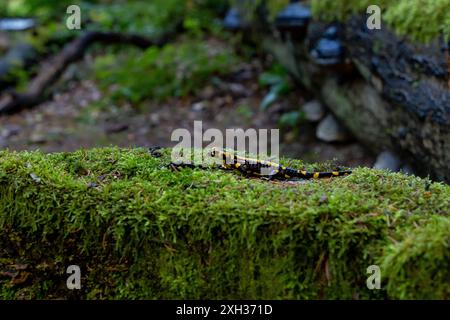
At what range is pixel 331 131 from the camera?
30.0 feet

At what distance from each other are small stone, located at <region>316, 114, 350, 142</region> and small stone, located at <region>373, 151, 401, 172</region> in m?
1.40

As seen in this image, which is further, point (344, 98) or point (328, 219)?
point (344, 98)

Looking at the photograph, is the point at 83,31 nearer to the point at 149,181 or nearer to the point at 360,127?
the point at 360,127

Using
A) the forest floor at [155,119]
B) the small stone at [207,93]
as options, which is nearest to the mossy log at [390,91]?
the forest floor at [155,119]

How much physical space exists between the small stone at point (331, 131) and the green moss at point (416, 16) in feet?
7.39

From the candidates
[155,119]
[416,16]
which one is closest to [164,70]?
[155,119]

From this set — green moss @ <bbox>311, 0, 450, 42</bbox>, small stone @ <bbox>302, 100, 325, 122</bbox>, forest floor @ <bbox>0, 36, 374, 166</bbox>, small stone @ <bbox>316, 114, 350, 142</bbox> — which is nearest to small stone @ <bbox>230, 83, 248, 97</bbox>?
forest floor @ <bbox>0, 36, 374, 166</bbox>

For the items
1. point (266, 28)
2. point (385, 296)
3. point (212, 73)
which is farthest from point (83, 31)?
point (385, 296)

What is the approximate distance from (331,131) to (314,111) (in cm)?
73

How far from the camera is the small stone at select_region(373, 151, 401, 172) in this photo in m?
7.19

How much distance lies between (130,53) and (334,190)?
37.3ft

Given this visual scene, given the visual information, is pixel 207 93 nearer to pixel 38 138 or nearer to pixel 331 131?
pixel 331 131

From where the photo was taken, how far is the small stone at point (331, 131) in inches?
354

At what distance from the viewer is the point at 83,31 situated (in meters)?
14.8
